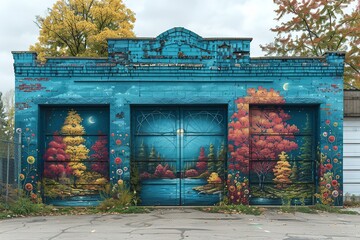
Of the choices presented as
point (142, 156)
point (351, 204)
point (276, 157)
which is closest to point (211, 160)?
point (276, 157)

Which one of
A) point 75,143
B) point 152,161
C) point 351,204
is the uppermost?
point 75,143

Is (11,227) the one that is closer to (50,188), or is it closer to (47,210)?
(47,210)

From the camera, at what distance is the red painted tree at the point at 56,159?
14.3 meters

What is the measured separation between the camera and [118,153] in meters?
14.1

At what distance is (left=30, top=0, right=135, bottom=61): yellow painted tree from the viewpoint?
3632 cm

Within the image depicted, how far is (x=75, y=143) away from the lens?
47.1 ft

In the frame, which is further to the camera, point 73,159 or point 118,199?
point 73,159

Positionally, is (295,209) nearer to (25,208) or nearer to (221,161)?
(221,161)

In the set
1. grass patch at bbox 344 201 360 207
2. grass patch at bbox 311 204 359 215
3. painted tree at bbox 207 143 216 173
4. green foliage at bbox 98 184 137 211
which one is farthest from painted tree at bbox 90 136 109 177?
grass patch at bbox 344 201 360 207

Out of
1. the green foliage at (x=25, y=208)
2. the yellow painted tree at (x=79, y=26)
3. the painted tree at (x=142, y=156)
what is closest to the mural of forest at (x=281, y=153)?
the painted tree at (x=142, y=156)

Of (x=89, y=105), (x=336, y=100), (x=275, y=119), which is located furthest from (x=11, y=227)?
(x=336, y=100)

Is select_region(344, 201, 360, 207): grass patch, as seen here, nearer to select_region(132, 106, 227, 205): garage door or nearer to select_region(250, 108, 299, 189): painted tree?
select_region(250, 108, 299, 189): painted tree

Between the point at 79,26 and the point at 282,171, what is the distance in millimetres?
25279

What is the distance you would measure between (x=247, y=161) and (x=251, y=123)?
117cm
